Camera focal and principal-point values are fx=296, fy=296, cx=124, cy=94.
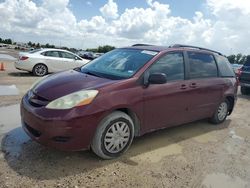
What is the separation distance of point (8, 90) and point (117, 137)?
5.95 metres

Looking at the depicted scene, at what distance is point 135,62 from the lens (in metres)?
4.91

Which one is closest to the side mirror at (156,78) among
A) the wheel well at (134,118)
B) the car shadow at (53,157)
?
the wheel well at (134,118)

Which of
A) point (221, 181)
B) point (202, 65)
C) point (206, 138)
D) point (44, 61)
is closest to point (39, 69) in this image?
point (44, 61)

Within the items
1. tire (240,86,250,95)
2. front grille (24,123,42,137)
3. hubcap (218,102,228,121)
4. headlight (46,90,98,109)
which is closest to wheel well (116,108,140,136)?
headlight (46,90,98,109)

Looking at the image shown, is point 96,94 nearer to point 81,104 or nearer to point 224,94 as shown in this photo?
point 81,104

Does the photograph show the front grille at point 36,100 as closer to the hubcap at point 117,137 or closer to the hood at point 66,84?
the hood at point 66,84

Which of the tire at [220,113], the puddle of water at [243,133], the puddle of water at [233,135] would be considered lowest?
the puddle of water at [243,133]

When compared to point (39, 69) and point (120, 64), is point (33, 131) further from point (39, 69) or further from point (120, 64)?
point (39, 69)

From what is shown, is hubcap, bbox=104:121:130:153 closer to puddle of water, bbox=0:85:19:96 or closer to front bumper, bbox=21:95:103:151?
front bumper, bbox=21:95:103:151

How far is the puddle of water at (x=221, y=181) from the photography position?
3888mm

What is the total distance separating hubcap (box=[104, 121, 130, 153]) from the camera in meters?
4.20

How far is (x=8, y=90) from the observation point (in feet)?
29.8

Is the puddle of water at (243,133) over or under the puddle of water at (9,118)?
under

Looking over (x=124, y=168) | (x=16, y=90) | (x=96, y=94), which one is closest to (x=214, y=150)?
(x=124, y=168)
